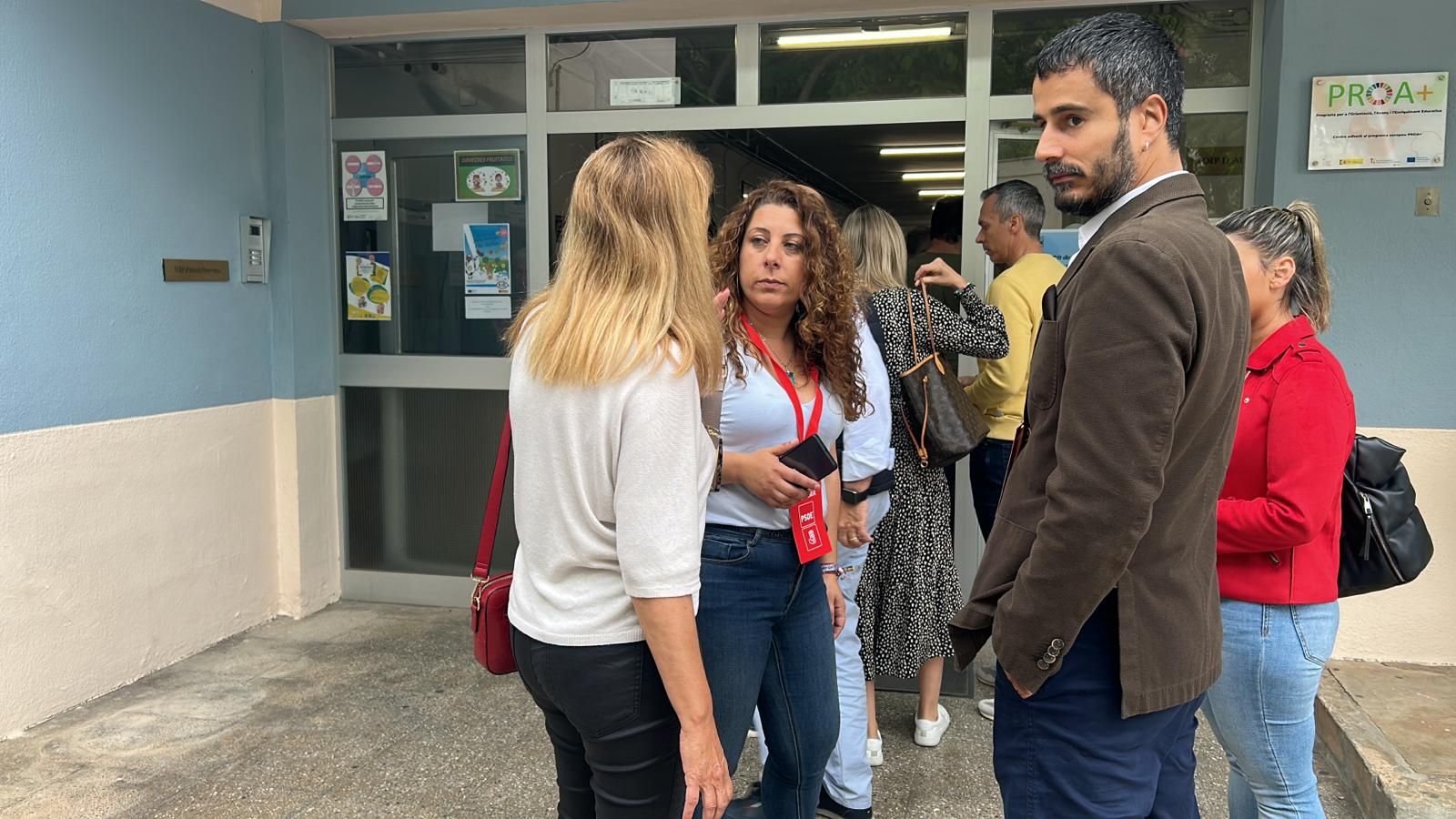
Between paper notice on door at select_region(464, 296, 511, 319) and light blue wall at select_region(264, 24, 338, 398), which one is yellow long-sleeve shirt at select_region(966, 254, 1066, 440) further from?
light blue wall at select_region(264, 24, 338, 398)

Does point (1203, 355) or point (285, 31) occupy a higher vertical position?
point (285, 31)

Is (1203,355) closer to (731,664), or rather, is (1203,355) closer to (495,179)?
(731,664)

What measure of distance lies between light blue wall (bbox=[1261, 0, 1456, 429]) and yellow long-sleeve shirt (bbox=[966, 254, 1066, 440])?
3.69 ft

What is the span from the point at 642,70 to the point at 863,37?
104 centimetres

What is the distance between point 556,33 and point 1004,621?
406 cm

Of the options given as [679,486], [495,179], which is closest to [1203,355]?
[679,486]

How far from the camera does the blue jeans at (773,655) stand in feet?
7.27

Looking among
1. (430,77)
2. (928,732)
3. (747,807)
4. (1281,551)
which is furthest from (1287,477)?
(430,77)

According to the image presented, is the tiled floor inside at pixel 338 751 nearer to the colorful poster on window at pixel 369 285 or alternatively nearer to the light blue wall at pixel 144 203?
the light blue wall at pixel 144 203

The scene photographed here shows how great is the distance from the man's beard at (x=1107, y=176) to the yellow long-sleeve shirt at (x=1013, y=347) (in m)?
1.91

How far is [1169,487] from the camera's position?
5.17 feet

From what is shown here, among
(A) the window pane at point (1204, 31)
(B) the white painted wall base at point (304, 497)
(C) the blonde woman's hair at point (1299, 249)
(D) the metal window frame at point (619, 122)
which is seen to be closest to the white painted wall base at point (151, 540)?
(B) the white painted wall base at point (304, 497)

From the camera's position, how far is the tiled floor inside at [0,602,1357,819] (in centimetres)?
321

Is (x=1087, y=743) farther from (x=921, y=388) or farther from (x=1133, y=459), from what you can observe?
(x=921, y=388)
